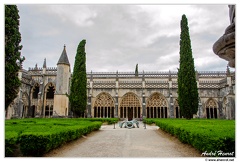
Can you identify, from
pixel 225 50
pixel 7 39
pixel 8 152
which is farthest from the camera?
pixel 7 39

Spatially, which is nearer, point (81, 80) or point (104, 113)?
point (81, 80)

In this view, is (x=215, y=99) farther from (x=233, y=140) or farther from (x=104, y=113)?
(x=233, y=140)

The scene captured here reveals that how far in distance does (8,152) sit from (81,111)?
734 inches

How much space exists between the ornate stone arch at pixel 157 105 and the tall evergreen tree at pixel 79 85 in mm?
10594

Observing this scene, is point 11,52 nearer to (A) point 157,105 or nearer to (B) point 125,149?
(B) point 125,149

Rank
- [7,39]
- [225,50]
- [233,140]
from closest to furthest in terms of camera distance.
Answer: [225,50], [233,140], [7,39]

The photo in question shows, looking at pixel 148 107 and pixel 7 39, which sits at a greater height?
pixel 7 39

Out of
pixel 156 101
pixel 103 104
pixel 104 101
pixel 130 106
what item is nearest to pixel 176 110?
pixel 156 101

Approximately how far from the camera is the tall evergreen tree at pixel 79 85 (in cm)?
2266

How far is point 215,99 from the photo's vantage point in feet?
93.5

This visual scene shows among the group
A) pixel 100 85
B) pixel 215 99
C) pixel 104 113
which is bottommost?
pixel 104 113

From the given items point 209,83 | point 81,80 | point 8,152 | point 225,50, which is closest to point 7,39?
point 8,152

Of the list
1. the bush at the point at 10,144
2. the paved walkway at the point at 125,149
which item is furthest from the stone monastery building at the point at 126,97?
the bush at the point at 10,144

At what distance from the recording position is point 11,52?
1018cm
